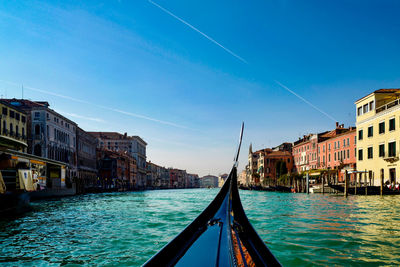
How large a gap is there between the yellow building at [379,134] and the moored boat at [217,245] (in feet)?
52.8

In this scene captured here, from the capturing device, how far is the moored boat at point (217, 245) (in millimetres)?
2012

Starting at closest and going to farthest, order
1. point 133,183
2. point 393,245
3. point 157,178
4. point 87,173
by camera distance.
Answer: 1. point 393,245
2. point 87,173
3. point 133,183
4. point 157,178

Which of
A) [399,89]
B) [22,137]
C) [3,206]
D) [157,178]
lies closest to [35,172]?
[3,206]

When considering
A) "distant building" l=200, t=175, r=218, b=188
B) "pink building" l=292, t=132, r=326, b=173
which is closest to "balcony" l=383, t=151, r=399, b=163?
"pink building" l=292, t=132, r=326, b=173

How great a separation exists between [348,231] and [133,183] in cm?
5434

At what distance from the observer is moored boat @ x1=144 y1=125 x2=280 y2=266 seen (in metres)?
2.01

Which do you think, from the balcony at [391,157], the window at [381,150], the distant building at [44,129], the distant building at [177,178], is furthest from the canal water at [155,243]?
the distant building at [177,178]

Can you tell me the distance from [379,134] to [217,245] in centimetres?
1912

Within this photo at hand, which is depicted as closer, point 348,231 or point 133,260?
point 133,260

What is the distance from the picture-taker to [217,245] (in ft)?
7.89

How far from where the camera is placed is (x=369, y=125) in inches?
762

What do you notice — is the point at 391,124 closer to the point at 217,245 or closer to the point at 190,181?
the point at 217,245

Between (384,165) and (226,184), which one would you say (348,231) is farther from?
(384,165)

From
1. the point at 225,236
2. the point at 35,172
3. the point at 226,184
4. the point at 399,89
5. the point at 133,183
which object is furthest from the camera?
the point at 133,183
